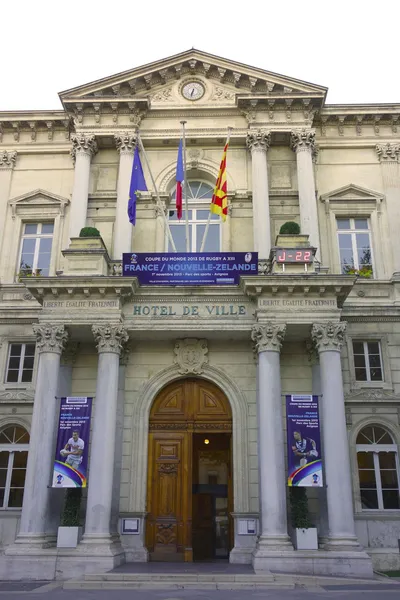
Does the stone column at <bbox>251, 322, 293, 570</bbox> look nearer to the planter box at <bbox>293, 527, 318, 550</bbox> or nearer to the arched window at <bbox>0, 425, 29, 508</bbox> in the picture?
the planter box at <bbox>293, 527, 318, 550</bbox>

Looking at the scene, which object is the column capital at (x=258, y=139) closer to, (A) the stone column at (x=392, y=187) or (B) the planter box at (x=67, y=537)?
(A) the stone column at (x=392, y=187)

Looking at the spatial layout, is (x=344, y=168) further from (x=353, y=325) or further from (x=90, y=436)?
(x=90, y=436)

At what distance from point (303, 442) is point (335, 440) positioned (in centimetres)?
88

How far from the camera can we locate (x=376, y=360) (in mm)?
19094

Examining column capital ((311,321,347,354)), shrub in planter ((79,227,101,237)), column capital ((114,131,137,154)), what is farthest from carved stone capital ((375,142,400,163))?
shrub in planter ((79,227,101,237))

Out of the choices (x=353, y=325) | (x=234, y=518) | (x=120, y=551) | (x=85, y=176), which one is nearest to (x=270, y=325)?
(x=353, y=325)

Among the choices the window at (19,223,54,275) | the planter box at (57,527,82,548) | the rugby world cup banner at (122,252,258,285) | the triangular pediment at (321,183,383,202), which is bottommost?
the planter box at (57,527,82,548)

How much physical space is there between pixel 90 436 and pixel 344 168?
13470mm

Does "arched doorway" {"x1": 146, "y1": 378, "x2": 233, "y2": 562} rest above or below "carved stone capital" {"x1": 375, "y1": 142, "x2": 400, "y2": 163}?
below

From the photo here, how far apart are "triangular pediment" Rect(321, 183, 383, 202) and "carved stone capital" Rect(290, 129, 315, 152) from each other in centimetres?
183

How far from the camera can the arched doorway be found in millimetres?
17297

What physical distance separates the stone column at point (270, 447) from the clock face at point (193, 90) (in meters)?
10.6

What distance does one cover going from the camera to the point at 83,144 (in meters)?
21.2

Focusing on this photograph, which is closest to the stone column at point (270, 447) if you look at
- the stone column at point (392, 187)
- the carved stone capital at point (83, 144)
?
the stone column at point (392, 187)
